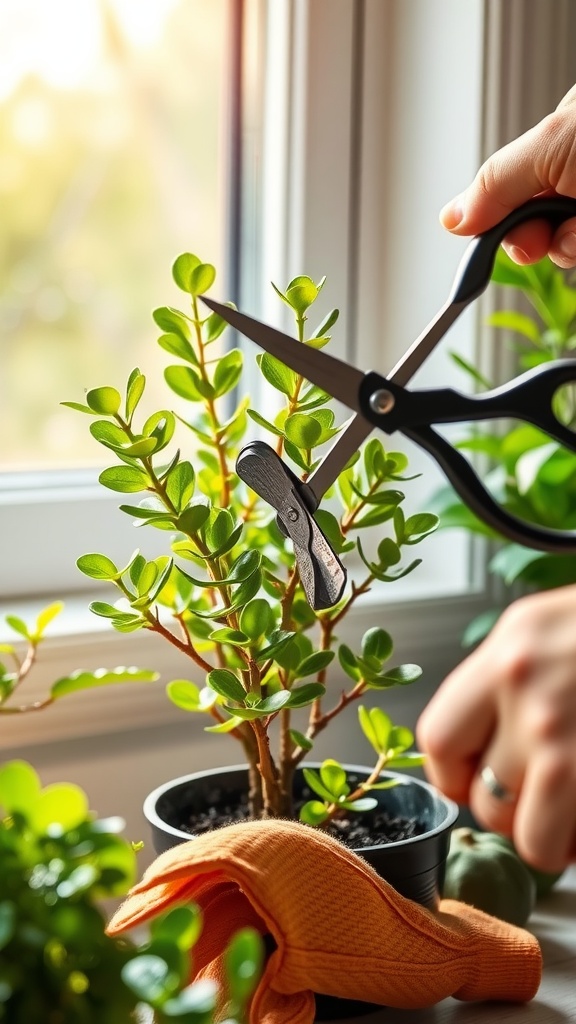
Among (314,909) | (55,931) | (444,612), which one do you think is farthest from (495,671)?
(444,612)

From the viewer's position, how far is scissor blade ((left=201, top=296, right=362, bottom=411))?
57 centimetres

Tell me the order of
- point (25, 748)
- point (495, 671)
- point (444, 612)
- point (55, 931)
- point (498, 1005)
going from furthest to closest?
point (444, 612) → point (25, 748) → point (498, 1005) → point (495, 671) → point (55, 931)

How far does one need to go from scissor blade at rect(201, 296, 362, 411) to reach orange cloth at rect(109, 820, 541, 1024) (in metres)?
0.23

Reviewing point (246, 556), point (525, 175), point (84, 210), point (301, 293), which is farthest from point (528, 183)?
point (84, 210)

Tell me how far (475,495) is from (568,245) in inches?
6.7

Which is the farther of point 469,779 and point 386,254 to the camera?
point 386,254

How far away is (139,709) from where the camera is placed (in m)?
0.95

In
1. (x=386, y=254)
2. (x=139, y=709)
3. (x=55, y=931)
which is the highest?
(x=386, y=254)

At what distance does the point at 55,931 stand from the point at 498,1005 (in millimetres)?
424

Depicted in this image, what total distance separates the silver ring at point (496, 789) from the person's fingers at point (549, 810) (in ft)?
0.07

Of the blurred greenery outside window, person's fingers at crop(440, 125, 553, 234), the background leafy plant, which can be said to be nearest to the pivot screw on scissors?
person's fingers at crop(440, 125, 553, 234)

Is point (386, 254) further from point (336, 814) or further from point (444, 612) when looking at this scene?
point (336, 814)

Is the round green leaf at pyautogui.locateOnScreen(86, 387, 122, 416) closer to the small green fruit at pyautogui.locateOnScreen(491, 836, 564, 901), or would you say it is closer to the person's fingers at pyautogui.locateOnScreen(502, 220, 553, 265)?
the person's fingers at pyautogui.locateOnScreen(502, 220, 553, 265)

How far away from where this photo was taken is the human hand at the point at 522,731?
0.54 meters
